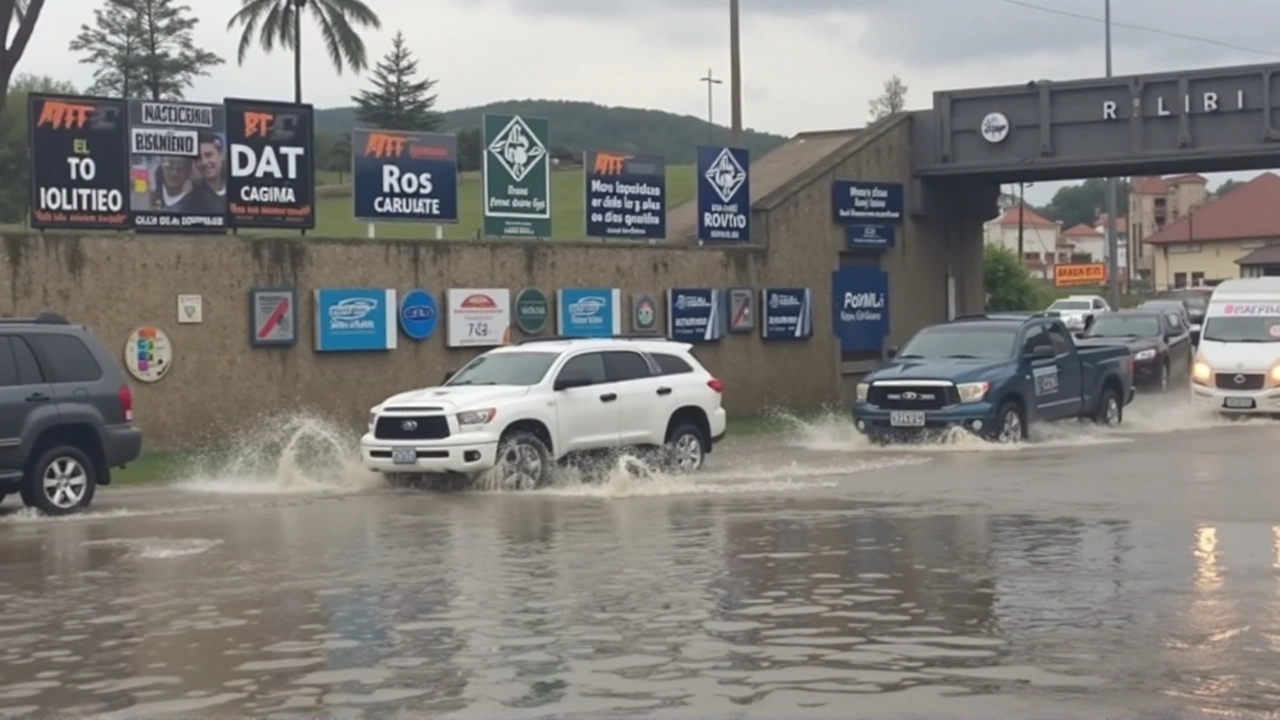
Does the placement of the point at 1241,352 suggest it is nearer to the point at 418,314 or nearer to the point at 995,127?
the point at 995,127

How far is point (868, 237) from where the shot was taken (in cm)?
3738

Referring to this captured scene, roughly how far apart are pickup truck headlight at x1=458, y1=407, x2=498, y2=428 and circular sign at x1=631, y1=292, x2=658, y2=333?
13050 millimetres

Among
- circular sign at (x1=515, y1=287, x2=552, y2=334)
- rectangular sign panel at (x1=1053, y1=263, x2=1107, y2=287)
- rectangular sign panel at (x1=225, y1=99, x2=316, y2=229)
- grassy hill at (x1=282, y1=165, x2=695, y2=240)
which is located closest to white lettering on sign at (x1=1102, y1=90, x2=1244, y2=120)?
circular sign at (x1=515, y1=287, x2=552, y2=334)

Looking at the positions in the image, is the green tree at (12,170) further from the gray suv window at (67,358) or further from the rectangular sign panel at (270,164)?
the gray suv window at (67,358)

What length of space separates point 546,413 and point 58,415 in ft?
16.6

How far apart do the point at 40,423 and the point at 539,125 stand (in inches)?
591

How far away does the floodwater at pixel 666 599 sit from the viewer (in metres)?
8.70

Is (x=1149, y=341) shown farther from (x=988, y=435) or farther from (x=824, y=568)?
(x=824, y=568)

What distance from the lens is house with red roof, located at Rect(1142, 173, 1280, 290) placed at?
104 metres

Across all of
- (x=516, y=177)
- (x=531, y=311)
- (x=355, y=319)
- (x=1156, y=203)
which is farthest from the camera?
(x=1156, y=203)

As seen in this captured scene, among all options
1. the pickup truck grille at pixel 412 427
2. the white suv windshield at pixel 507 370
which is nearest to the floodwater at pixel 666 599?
the pickup truck grille at pixel 412 427

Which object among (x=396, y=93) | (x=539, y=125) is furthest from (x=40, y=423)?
(x=396, y=93)

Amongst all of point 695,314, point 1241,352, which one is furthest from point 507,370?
point 1241,352

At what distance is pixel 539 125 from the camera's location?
1230 inches
